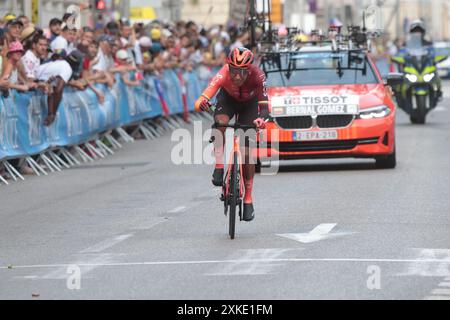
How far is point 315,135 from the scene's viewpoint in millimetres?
19938

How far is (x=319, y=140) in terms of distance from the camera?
1995 centimetres

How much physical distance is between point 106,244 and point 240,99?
1.94m

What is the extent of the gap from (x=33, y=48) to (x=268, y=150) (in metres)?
4.40

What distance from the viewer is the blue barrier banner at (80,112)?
68.0ft

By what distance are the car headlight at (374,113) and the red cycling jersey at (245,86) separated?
623 centimetres

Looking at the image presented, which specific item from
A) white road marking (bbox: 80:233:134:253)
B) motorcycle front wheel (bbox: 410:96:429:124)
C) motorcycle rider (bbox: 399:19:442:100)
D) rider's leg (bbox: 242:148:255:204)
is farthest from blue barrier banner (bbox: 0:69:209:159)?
rider's leg (bbox: 242:148:255:204)

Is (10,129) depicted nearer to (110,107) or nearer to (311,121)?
(311,121)

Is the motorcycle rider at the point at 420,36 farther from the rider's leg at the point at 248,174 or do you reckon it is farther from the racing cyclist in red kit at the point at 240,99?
the rider's leg at the point at 248,174

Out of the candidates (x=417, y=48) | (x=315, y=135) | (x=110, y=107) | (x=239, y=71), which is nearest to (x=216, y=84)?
(x=239, y=71)

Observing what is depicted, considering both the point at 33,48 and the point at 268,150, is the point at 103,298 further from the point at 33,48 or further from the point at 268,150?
the point at 33,48

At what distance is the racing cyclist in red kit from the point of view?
1343 centimetres

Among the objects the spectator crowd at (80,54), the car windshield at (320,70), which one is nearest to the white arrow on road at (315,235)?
the car windshield at (320,70)
